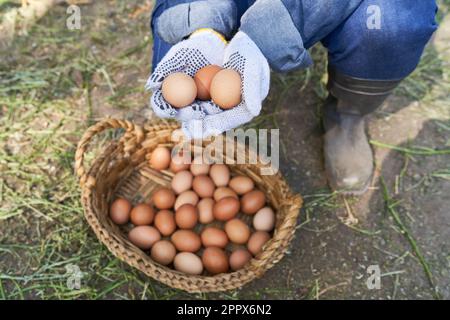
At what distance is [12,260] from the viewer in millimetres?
1688

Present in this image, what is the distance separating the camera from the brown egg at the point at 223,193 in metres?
1.75

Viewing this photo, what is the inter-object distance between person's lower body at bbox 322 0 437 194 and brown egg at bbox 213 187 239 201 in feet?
1.36

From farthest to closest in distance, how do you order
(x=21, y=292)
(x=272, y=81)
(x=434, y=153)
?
(x=272, y=81), (x=434, y=153), (x=21, y=292)

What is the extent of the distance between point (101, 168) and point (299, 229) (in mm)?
753

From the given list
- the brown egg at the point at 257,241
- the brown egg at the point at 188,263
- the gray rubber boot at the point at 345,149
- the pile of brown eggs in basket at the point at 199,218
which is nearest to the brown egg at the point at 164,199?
the pile of brown eggs in basket at the point at 199,218

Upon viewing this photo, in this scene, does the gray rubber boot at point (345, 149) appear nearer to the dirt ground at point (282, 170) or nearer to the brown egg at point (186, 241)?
the dirt ground at point (282, 170)

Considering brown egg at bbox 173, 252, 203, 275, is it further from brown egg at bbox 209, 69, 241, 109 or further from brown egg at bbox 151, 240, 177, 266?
brown egg at bbox 209, 69, 241, 109

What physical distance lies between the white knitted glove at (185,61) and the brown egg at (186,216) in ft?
1.38

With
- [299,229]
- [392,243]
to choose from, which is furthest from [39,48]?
[392,243]

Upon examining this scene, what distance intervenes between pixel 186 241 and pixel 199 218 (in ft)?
0.43

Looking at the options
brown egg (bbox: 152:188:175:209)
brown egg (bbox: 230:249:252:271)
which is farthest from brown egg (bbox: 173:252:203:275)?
brown egg (bbox: 152:188:175:209)

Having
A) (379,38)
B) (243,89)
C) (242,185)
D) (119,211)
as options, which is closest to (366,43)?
(379,38)

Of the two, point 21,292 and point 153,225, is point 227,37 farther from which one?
point 21,292

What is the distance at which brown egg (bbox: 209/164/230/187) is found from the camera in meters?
1.79
